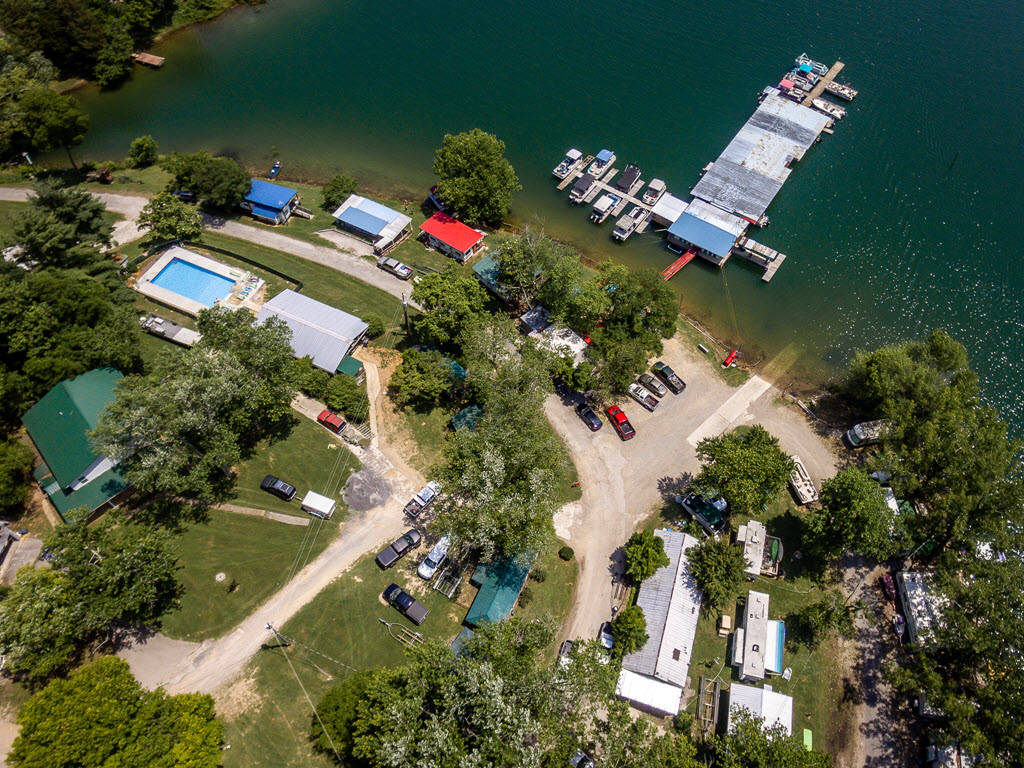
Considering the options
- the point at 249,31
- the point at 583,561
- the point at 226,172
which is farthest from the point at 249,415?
the point at 249,31

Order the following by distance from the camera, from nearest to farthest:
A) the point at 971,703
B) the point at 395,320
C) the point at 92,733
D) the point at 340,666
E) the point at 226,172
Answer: the point at 92,733
the point at 971,703
the point at 340,666
the point at 395,320
the point at 226,172

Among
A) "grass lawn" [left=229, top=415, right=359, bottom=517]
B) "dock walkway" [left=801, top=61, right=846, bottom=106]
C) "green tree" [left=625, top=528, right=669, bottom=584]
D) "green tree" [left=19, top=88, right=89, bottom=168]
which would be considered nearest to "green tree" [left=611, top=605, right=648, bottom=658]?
"green tree" [left=625, top=528, right=669, bottom=584]

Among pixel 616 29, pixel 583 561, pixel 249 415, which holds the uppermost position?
pixel 616 29

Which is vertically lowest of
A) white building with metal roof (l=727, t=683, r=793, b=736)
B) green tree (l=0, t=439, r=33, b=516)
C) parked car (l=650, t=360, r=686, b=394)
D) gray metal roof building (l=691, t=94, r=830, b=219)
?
green tree (l=0, t=439, r=33, b=516)

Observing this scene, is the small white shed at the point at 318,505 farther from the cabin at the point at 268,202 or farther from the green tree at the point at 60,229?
the cabin at the point at 268,202

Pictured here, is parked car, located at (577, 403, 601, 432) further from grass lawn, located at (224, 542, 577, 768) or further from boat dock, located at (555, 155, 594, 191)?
boat dock, located at (555, 155, 594, 191)

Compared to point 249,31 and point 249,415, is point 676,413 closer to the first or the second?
point 249,415
